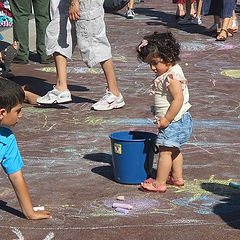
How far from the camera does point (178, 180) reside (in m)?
5.27

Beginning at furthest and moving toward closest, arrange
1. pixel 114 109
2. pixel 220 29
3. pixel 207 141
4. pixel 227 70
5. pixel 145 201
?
1. pixel 220 29
2. pixel 227 70
3. pixel 114 109
4. pixel 207 141
5. pixel 145 201

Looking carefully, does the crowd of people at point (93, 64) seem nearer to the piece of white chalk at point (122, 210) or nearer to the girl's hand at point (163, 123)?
the girl's hand at point (163, 123)

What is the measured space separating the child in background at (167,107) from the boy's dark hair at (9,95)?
3.70 feet

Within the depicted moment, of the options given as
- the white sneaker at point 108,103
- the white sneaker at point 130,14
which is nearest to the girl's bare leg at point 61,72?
the white sneaker at point 108,103

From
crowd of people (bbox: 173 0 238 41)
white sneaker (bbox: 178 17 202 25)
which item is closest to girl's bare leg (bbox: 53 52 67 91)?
crowd of people (bbox: 173 0 238 41)

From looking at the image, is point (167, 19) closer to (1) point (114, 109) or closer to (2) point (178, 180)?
(1) point (114, 109)

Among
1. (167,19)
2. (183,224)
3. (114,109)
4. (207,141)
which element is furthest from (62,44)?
(167,19)

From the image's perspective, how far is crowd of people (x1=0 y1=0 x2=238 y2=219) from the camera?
4547 mm

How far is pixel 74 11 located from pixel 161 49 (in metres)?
2.39

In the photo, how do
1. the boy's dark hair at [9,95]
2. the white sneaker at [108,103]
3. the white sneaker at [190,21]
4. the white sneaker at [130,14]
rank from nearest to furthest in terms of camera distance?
the boy's dark hair at [9,95] → the white sneaker at [108,103] → the white sneaker at [190,21] → the white sneaker at [130,14]

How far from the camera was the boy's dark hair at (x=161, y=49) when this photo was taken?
5.23 metres

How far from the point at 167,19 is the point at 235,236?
1113 cm

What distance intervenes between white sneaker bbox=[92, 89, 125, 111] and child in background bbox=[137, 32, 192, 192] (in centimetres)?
230

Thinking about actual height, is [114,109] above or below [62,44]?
below
